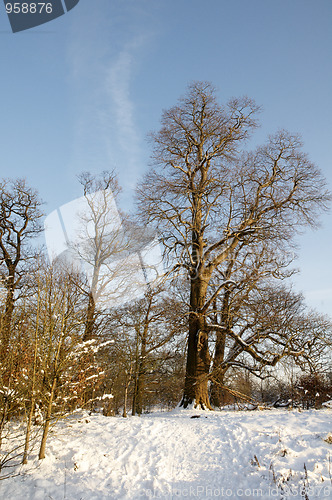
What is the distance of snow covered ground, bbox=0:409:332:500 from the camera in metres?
4.70

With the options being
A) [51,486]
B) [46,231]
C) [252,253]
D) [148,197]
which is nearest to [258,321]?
[252,253]

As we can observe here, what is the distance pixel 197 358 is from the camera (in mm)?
10766

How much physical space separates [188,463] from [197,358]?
17.0 ft

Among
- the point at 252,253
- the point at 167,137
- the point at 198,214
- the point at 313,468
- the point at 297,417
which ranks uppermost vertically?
the point at 167,137

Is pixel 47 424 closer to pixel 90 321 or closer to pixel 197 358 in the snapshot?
pixel 197 358

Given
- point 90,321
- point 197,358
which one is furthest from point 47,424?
point 90,321

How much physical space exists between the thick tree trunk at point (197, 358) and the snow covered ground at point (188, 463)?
3.10m

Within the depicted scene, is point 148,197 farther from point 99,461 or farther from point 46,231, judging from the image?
point 99,461

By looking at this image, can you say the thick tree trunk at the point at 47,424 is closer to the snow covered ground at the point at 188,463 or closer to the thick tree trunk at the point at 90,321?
the snow covered ground at the point at 188,463

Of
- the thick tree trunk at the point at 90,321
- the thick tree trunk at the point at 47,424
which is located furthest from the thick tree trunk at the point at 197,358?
the thick tree trunk at the point at 47,424

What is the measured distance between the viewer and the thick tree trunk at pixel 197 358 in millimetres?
10258

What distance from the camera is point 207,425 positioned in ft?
23.9

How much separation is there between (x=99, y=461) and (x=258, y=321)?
271 inches

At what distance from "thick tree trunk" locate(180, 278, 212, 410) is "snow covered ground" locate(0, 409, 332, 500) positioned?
3.10 m
